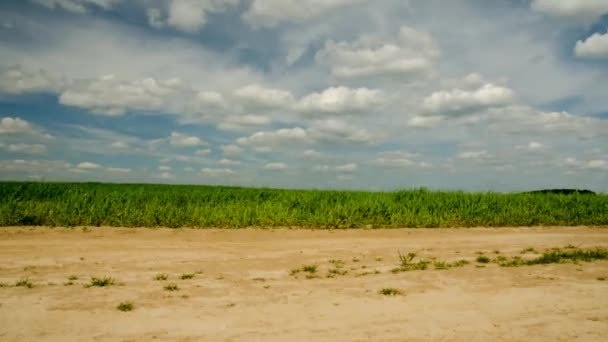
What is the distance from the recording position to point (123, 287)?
26.5 feet

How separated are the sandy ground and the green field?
384 centimetres

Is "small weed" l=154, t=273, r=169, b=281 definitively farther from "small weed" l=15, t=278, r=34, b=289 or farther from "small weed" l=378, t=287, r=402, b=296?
"small weed" l=378, t=287, r=402, b=296

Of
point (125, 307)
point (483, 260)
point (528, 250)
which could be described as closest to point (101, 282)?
point (125, 307)

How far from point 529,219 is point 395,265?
42.4ft

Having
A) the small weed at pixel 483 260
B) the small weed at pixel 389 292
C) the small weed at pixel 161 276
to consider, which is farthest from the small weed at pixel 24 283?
the small weed at pixel 483 260

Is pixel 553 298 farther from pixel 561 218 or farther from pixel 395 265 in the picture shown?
pixel 561 218

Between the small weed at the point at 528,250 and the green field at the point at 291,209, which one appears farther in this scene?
the green field at the point at 291,209

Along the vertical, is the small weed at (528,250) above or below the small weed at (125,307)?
above

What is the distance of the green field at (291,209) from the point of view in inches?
674

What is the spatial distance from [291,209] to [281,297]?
12492 millimetres

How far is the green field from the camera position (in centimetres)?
1711

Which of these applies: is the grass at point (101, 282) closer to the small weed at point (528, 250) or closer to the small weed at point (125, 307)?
the small weed at point (125, 307)

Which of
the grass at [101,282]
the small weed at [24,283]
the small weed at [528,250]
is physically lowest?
the small weed at [24,283]

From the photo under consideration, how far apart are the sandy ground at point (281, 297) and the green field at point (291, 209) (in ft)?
12.6
